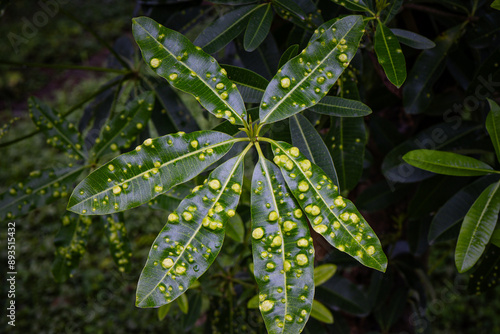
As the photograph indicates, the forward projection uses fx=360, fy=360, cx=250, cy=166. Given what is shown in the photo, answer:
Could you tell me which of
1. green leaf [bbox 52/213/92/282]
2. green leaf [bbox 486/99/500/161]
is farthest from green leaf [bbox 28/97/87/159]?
green leaf [bbox 486/99/500/161]

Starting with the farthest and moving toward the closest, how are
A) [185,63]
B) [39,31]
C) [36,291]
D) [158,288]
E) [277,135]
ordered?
[39,31], [36,291], [277,135], [185,63], [158,288]

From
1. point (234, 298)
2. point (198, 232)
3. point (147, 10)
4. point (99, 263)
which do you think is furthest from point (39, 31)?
point (198, 232)

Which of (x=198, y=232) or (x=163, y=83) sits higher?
(x=163, y=83)

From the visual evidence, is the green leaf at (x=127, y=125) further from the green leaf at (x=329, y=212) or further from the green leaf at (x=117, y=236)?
the green leaf at (x=329, y=212)

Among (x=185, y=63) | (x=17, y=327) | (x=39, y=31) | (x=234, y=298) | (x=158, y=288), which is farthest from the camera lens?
(x=39, y=31)

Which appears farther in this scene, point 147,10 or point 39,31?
point 39,31

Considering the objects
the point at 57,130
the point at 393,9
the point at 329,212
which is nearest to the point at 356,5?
the point at 393,9

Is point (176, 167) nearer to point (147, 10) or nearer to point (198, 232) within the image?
point (198, 232)

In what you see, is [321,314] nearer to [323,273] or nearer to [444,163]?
[323,273]
